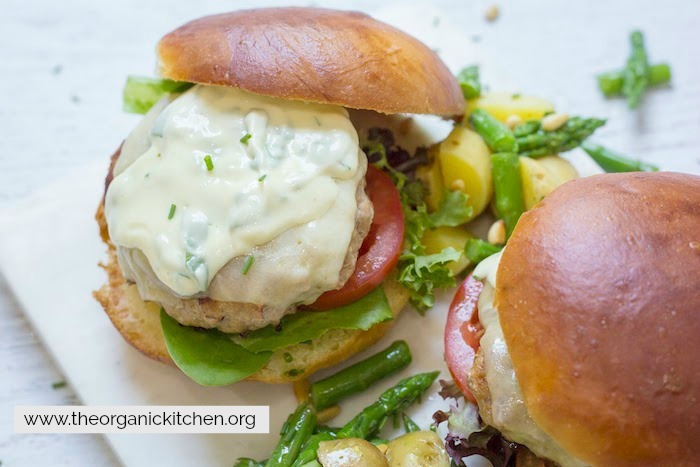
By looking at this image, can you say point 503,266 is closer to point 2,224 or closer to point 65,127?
point 2,224

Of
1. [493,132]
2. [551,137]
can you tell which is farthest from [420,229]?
[551,137]

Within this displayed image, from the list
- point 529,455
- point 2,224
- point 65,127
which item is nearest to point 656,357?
point 529,455

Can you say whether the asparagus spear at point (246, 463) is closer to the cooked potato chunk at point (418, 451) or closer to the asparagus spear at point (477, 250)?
the cooked potato chunk at point (418, 451)

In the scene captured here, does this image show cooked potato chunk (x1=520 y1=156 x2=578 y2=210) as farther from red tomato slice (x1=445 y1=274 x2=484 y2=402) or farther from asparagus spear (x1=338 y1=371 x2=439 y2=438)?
asparagus spear (x1=338 y1=371 x2=439 y2=438)

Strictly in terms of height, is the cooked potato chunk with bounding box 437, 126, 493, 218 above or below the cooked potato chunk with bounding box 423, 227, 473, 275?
above

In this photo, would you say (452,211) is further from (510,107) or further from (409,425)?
(409,425)

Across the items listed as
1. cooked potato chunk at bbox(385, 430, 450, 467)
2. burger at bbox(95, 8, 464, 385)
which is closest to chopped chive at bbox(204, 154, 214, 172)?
burger at bbox(95, 8, 464, 385)
